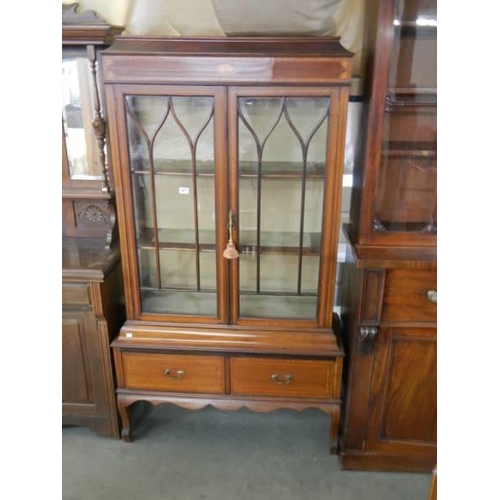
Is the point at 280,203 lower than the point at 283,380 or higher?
higher

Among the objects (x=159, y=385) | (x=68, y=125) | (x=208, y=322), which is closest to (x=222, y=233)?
(x=208, y=322)

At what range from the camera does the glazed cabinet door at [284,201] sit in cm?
135

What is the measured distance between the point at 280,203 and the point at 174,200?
14.9 inches

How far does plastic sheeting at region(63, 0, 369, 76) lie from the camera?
133cm

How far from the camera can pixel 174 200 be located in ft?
5.02

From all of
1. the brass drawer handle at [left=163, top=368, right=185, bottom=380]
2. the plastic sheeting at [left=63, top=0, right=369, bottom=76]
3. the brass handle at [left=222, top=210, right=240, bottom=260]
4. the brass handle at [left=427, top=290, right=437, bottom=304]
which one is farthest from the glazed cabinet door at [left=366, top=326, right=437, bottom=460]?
the plastic sheeting at [left=63, top=0, right=369, bottom=76]

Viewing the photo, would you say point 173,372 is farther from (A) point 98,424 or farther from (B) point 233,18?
(B) point 233,18

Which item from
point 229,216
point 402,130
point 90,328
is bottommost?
point 90,328

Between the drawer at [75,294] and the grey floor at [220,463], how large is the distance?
0.63 m

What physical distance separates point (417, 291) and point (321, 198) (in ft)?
1.47

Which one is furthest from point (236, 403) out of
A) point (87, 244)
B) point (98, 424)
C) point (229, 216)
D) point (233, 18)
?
point (233, 18)

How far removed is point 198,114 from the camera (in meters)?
1.39

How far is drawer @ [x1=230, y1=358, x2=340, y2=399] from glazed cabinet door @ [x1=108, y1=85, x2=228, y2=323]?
22 cm
